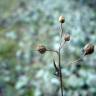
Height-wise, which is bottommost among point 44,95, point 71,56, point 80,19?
point 44,95

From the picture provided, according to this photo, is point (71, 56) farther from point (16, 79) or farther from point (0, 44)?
point (0, 44)

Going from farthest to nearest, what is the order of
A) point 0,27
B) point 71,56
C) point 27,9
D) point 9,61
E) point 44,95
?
point 27,9, point 0,27, point 9,61, point 71,56, point 44,95

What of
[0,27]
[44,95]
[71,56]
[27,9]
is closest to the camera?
[44,95]

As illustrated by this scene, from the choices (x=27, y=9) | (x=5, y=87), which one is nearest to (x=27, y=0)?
(x=27, y=9)

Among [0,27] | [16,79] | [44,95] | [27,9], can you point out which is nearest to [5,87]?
[16,79]

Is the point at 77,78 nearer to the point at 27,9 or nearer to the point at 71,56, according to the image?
the point at 71,56

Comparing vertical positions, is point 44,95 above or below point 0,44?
below

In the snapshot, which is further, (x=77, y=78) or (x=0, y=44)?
(x=0, y=44)
